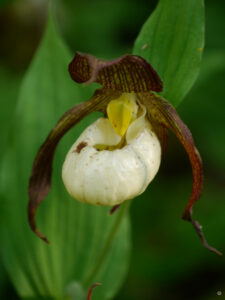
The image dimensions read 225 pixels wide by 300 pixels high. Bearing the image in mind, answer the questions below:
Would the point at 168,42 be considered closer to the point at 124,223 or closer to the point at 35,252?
the point at 124,223

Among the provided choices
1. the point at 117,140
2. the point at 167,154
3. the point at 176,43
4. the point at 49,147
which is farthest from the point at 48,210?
the point at 167,154

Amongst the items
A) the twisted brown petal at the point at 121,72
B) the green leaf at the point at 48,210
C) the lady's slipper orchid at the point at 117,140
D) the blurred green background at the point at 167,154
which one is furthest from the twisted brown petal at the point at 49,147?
the blurred green background at the point at 167,154

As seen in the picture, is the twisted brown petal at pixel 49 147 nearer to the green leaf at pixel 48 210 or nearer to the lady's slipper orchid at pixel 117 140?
the lady's slipper orchid at pixel 117 140

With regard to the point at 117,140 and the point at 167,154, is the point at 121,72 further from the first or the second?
the point at 167,154

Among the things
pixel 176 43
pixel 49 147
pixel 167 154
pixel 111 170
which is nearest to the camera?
pixel 111 170

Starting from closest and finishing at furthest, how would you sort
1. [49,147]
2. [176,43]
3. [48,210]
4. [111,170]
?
[111,170], [176,43], [49,147], [48,210]

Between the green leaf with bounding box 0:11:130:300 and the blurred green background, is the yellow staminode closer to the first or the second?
the green leaf with bounding box 0:11:130:300
